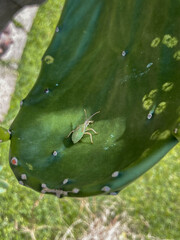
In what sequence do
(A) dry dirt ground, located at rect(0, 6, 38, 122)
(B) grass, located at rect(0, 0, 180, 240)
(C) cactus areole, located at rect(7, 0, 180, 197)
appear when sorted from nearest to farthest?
(C) cactus areole, located at rect(7, 0, 180, 197) < (B) grass, located at rect(0, 0, 180, 240) < (A) dry dirt ground, located at rect(0, 6, 38, 122)

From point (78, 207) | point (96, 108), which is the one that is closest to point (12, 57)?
point (78, 207)

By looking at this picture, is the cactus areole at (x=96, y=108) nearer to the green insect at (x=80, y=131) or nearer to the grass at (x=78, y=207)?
the green insect at (x=80, y=131)

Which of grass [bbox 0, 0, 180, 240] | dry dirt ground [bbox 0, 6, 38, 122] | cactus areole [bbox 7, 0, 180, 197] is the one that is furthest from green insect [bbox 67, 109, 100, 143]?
dry dirt ground [bbox 0, 6, 38, 122]

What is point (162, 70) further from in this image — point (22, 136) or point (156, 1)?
point (22, 136)

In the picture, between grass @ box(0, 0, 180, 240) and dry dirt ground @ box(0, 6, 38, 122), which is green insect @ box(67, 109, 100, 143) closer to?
grass @ box(0, 0, 180, 240)

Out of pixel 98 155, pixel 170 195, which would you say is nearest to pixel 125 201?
pixel 170 195
